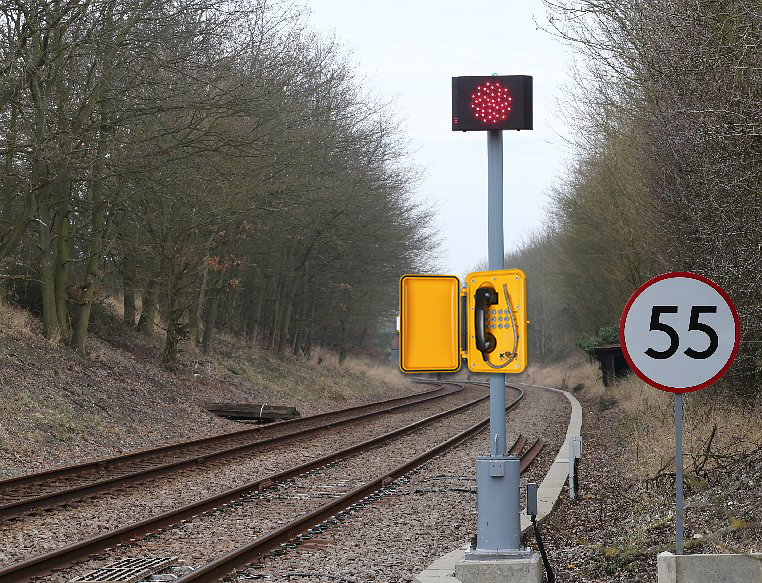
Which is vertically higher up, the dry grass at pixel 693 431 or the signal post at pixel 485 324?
the signal post at pixel 485 324

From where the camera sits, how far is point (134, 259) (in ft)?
99.8

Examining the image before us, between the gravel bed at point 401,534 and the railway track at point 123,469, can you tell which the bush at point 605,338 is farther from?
the gravel bed at point 401,534

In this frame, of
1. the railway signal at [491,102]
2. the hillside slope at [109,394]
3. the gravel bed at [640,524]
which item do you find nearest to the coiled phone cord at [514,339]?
the railway signal at [491,102]

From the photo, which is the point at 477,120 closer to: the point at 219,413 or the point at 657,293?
the point at 657,293

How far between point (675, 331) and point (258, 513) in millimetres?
7426

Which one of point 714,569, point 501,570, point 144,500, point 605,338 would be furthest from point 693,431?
point 605,338

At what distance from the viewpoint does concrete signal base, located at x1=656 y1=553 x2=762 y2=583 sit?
6.56 meters

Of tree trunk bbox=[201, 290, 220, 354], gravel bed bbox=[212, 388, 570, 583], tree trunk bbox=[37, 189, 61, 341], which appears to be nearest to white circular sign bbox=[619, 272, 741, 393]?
gravel bed bbox=[212, 388, 570, 583]

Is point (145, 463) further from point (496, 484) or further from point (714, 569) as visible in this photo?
point (714, 569)

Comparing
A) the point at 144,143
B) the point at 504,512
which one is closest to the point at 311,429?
the point at 144,143

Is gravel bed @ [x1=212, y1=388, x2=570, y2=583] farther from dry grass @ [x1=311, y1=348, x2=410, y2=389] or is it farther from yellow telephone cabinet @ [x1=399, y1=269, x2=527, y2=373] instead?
dry grass @ [x1=311, y1=348, x2=410, y2=389]

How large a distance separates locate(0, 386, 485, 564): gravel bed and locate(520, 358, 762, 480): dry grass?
569 cm

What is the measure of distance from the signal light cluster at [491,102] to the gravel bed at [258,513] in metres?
4.83

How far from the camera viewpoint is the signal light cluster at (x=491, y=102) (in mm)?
8469
